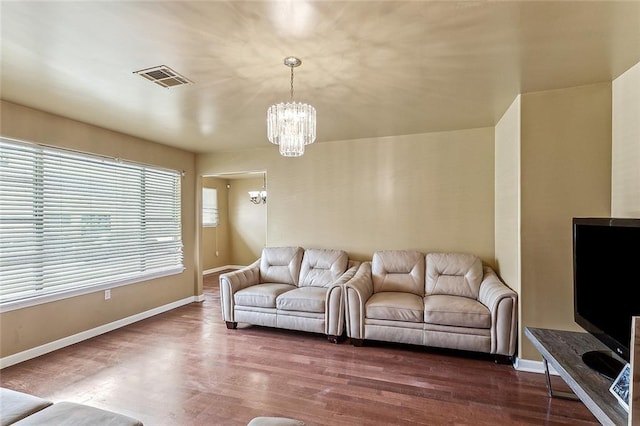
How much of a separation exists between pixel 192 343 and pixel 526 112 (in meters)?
4.13

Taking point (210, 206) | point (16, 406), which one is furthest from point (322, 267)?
point (210, 206)

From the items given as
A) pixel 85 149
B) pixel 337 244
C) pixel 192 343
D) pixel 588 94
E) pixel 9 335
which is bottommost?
pixel 192 343

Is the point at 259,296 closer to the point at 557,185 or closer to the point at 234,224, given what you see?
the point at 557,185

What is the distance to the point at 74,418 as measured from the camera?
1.38 metres

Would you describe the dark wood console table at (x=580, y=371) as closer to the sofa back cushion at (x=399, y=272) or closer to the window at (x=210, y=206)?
the sofa back cushion at (x=399, y=272)

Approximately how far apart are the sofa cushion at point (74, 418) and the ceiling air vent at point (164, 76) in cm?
218

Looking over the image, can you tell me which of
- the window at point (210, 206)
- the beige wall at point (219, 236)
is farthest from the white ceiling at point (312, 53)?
the beige wall at point (219, 236)

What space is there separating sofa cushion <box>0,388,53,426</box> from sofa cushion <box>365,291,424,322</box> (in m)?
2.61

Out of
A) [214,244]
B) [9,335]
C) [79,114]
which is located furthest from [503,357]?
[214,244]

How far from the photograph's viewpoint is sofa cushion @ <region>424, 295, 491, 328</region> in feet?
9.56

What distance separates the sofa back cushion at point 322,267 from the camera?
4.06 metres

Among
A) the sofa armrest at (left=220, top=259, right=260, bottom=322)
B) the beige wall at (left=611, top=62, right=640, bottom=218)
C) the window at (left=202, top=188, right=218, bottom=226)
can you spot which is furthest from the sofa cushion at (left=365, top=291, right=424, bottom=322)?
the window at (left=202, top=188, right=218, bottom=226)

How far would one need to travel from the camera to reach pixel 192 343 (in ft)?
11.2

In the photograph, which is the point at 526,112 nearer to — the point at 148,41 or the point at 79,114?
the point at 148,41
